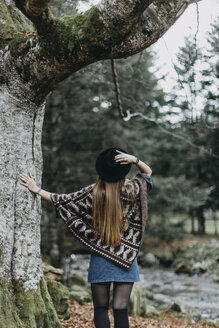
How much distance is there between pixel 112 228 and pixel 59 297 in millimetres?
2454

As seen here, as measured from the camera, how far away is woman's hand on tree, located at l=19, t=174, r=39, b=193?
13.0 feet

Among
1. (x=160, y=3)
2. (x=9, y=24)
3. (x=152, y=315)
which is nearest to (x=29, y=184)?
Result: (x=9, y=24)

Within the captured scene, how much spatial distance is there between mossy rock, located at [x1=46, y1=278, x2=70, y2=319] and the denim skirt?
2.06m

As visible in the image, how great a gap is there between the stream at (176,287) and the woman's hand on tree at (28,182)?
536 centimetres

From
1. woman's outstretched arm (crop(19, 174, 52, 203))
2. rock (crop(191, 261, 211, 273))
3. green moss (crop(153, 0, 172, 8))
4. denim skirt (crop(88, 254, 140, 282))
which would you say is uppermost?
green moss (crop(153, 0, 172, 8))

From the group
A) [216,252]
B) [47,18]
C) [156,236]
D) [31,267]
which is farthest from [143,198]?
[216,252]

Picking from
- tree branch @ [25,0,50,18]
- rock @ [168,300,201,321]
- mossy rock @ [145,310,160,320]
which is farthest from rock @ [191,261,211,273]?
tree branch @ [25,0,50,18]

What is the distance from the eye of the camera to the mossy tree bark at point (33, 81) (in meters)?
3.23

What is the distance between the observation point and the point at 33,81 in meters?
3.77

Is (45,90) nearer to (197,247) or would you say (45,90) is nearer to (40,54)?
Answer: (40,54)

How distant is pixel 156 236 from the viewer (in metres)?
16.1

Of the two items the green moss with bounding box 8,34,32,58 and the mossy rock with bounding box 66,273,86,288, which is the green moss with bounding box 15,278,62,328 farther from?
the mossy rock with bounding box 66,273,86,288

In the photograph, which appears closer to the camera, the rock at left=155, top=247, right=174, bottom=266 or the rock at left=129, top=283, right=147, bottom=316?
the rock at left=129, top=283, right=147, bottom=316

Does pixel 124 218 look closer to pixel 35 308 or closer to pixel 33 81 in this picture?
pixel 35 308
